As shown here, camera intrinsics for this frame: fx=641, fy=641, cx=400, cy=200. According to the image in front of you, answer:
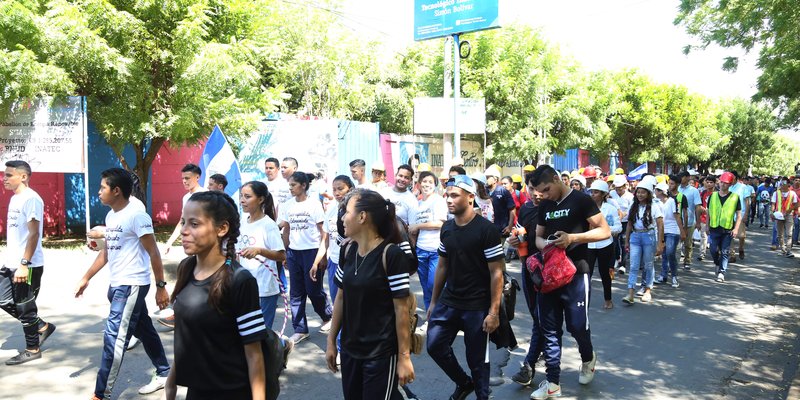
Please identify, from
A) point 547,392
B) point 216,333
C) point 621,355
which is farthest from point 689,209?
point 216,333

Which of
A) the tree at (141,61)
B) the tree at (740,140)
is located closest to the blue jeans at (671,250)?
the tree at (141,61)

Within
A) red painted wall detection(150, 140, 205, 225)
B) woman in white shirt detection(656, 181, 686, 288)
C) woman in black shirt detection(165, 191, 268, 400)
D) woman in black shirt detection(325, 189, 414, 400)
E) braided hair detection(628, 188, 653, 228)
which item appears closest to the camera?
woman in black shirt detection(165, 191, 268, 400)

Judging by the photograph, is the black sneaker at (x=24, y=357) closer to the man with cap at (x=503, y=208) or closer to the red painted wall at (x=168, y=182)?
the man with cap at (x=503, y=208)

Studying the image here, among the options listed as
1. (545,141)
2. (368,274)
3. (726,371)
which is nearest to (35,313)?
(368,274)

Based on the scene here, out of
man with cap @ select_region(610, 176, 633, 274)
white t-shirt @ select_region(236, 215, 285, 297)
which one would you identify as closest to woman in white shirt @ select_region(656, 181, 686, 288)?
man with cap @ select_region(610, 176, 633, 274)

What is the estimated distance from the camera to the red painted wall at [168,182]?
639 inches

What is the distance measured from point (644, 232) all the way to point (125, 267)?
6695 millimetres

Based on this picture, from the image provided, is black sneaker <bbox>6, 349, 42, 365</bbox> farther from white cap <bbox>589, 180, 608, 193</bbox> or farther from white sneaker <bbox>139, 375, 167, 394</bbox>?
white cap <bbox>589, 180, 608, 193</bbox>

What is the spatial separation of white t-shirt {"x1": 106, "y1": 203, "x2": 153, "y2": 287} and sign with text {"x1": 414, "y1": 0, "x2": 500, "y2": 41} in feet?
42.1

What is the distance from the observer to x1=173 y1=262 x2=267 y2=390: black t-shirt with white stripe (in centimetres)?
260

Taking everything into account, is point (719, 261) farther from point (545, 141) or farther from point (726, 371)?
point (545, 141)

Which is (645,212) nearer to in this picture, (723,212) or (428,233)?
(723,212)

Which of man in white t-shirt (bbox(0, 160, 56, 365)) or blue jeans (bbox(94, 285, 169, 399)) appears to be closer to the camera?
blue jeans (bbox(94, 285, 169, 399))

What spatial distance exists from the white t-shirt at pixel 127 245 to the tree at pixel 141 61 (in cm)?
767
